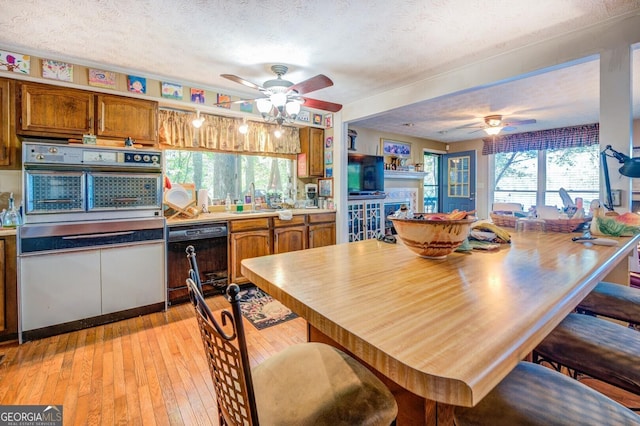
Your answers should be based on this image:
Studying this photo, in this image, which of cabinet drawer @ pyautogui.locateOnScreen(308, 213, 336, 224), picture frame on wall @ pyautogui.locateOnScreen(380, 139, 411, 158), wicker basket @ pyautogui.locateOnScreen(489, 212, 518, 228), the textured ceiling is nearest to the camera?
the textured ceiling

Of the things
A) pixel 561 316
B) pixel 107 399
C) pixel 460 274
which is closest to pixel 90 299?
pixel 107 399

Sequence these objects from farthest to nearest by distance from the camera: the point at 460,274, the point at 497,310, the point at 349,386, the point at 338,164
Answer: the point at 338,164
the point at 460,274
the point at 349,386
the point at 497,310

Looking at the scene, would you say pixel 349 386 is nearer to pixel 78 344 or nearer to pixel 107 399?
pixel 107 399

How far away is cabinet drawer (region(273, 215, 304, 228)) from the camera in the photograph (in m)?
3.73

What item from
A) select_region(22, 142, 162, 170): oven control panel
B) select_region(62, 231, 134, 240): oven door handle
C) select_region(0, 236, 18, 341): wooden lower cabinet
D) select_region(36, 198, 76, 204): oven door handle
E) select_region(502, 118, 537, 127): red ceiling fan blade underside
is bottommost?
select_region(0, 236, 18, 341): wooden lower cabinet

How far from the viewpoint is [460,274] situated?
105 centimetres

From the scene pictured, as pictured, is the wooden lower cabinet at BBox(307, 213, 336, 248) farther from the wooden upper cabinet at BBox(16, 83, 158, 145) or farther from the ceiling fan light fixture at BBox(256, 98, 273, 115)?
the wooden upper cabinet at BBox(16, 83, 158, 145)

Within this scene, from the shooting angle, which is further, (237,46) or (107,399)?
(237,46)

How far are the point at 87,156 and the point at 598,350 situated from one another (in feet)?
11.2

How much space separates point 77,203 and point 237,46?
1846mm

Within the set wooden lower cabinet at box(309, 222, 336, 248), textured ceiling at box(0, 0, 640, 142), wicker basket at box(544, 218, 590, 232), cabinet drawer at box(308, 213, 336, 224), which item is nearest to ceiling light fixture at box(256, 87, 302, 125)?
textured ceiling at box(0, 0, 640, 142)

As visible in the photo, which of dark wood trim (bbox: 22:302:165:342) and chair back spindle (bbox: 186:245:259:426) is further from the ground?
chair back spindle (bbox: 186:245:259:426)

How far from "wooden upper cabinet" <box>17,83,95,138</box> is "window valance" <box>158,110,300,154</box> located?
0.68 meters

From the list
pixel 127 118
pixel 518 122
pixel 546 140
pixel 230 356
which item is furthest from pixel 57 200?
pixel 546 140
